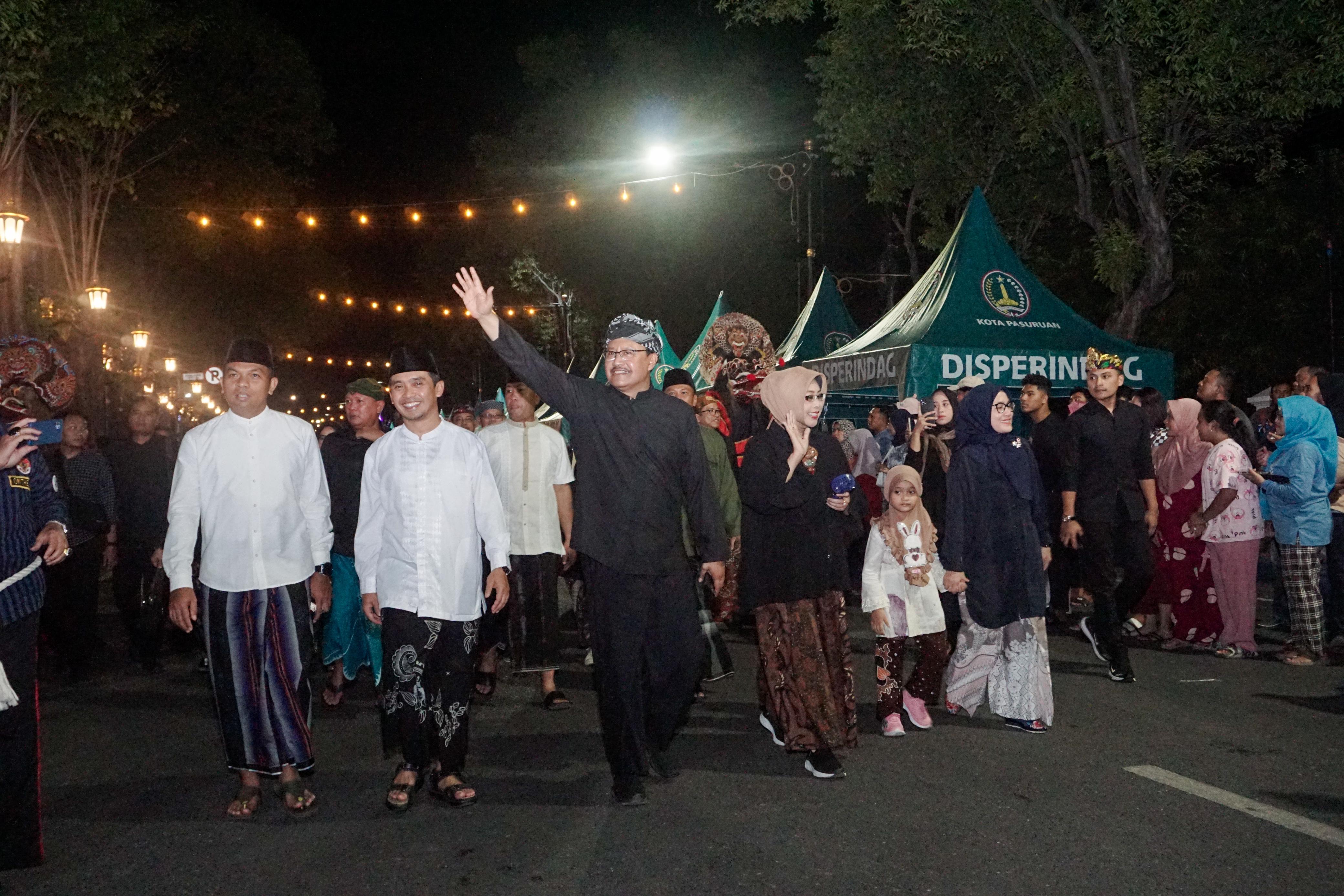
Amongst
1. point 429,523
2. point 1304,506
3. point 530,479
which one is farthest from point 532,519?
point 1304,506

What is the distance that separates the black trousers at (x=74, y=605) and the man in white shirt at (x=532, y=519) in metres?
3.75

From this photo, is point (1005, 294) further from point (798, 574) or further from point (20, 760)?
point (20, 760)

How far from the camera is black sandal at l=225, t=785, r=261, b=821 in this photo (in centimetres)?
486

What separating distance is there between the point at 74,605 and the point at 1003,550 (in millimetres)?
7054

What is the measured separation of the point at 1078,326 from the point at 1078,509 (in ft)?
19.8

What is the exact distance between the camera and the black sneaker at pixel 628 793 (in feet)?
16.0

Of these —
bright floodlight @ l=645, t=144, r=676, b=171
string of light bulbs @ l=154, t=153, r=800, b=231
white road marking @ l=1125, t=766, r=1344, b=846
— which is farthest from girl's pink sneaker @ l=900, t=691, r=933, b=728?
string of light bulbs @ l=154, t=153, r=800, b=231

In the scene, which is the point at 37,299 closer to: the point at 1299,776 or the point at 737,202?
the point at 737,202

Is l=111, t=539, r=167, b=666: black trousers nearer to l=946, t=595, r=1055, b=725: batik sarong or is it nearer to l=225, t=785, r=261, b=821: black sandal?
l=225, t=785, r=261, b=821: black sandal

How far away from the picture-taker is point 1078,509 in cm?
731

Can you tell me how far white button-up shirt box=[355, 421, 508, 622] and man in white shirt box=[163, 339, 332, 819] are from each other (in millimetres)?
377

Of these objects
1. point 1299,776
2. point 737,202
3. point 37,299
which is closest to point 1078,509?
point 1299,776

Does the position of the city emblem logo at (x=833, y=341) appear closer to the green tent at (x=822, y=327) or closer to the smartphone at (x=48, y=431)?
the green tent at (x=822, y=327)

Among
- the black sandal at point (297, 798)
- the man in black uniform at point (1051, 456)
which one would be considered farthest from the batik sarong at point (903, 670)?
the black sandal at point (297, 798)
